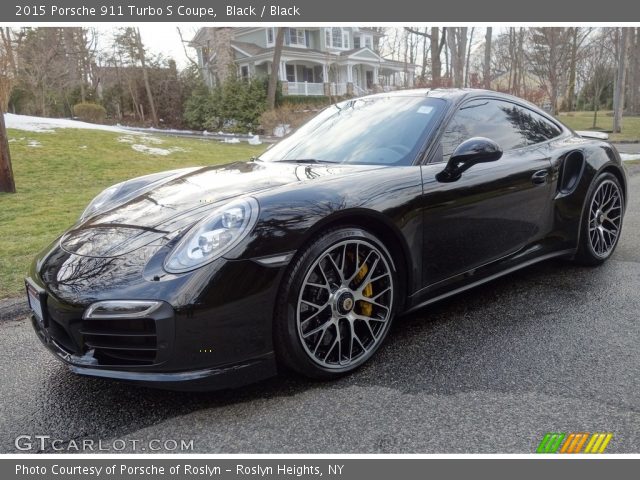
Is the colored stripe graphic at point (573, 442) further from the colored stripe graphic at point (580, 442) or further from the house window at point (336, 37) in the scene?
the house window at point (336, 37)

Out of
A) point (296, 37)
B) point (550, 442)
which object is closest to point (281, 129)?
point (550, 442)

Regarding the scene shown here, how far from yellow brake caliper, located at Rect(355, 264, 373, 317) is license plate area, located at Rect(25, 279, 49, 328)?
4.80 ft

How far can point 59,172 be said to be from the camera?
962 cm

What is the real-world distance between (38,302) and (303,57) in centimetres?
3594

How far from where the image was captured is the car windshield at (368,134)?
10.2 ft

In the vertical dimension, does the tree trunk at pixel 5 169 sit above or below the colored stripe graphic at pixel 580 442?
above

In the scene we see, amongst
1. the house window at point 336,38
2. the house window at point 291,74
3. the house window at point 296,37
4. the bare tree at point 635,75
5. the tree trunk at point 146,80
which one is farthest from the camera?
the house window at point 336,38

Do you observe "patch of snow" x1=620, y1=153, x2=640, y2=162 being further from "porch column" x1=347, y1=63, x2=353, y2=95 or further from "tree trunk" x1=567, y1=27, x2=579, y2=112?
"porch column" x1=347, y1=63, x2=353, y2=95

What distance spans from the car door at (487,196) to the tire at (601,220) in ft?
1.77

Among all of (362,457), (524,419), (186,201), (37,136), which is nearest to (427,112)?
(186,201)

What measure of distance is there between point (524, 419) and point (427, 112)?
1.87 m

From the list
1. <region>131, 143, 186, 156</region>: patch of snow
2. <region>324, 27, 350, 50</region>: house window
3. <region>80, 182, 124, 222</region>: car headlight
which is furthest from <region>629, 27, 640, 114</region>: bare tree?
<region>80, 182, 124, 222</region>: car headlight

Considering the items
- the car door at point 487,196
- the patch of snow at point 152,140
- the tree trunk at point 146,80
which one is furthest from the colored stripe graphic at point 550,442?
the tree trunk at point 146,80

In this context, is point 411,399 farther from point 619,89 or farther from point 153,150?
point 619,89
